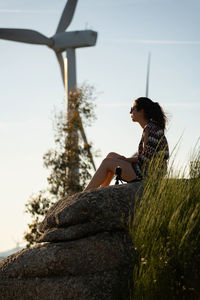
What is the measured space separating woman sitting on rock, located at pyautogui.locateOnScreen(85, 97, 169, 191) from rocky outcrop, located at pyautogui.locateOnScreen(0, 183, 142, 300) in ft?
3.33

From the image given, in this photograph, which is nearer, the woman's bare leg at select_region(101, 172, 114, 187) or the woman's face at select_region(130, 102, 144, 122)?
the woman's bare leg at select_region(101, 172, 114, 187)

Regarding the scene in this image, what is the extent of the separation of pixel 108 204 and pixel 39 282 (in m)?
1.40

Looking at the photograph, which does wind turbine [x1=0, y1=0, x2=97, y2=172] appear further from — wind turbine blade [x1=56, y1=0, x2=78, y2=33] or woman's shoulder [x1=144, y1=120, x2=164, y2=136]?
woman's shoulder [x1=144, y1=120, x2=164, y2=136]

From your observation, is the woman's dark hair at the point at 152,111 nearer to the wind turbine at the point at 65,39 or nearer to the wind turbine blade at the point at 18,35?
the wind turbine at the point at 65,39

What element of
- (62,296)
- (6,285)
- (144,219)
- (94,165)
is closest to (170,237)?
(144,219)

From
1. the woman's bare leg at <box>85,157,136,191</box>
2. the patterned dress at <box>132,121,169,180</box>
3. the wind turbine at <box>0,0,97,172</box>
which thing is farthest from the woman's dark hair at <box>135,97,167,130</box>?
the wind turbine at <box>0,0,97,172</box>

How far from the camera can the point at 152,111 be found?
9.98 m

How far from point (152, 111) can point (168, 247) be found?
352 cm

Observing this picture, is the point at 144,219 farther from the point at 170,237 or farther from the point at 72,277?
the point at 72,277

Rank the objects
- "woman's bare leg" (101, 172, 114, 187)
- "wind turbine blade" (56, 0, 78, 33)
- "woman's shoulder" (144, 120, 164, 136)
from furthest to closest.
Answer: "wind turbine blade" (56, 0, 78, 33) < "woman's bare leg" (101, 172, 114, 187) < "woman's shoulder" (144, 120, 164, 136)

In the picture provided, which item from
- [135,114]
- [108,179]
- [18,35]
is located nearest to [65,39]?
A: [18,35]

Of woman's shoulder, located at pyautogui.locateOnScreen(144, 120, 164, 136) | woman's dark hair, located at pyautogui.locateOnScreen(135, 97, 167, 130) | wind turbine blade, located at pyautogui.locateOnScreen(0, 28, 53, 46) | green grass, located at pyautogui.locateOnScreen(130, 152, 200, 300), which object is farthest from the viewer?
wind turbine blade, located at pyautogui.locateOnScreen(0, 28, 53, 46)

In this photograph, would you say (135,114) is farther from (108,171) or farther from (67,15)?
(67,15)

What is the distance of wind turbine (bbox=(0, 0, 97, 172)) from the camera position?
26.5 m
